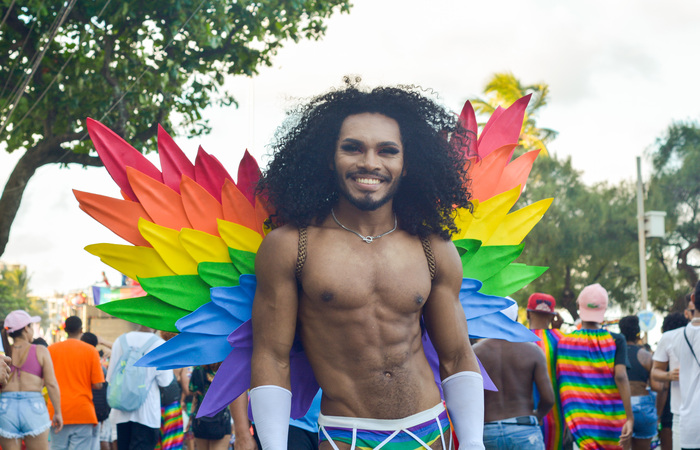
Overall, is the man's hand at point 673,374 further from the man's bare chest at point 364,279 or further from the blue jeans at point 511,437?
the man's bare chest at point 364,279

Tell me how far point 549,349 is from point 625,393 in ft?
2.24

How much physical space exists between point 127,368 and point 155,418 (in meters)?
0.58

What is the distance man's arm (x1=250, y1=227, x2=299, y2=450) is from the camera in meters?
2.93

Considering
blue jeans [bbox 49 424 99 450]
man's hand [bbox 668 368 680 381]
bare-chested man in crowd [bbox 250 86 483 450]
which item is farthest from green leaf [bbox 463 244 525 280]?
blue jeans [bbox 49 424 99 450]

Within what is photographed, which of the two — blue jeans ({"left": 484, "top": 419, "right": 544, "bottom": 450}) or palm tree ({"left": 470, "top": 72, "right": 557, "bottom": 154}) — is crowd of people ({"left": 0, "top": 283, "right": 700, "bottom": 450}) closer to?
blue jeans ({"left": 484, "top": 419, "right": 544, "bottom": 450})

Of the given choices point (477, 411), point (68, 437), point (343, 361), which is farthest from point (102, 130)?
point (68, 437)

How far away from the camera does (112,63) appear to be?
995 centimetres

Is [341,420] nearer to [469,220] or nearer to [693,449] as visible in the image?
[469,220]

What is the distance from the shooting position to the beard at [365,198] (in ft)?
10.0

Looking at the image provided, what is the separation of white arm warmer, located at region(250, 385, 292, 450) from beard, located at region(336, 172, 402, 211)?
788mm

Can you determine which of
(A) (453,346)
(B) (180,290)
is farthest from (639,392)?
(B) (180,290)

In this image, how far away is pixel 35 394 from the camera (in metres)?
7.14

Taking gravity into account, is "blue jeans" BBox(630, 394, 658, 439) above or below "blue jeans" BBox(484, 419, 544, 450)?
below

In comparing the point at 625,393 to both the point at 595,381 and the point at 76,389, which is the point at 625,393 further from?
the point at 76,389
